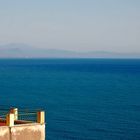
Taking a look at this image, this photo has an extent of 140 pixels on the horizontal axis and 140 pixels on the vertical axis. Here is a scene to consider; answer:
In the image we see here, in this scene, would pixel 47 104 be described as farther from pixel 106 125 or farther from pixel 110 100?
pixel 106 125

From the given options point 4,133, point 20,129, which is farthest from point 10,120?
point 20,129

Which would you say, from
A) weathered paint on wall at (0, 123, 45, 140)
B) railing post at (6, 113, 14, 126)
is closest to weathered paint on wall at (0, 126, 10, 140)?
weathered paint on wall at (0, 123, 45, 140)

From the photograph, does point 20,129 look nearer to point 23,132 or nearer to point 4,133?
point 23,132

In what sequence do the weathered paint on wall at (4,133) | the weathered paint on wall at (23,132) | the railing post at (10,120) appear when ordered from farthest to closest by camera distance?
1. the railing post at (10,120)
2. the weathered paint on wall at (23,132)
3. the weathered paint on wall at (4,133)

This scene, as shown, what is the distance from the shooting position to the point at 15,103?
286ft

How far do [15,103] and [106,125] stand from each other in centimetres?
2576

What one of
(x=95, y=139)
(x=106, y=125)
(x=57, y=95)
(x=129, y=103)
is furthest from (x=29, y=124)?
(x=57, y=95)

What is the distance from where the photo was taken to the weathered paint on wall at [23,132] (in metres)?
28.0

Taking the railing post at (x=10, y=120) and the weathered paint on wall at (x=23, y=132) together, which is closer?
the weathered paint on wall at (x=23, y=132)

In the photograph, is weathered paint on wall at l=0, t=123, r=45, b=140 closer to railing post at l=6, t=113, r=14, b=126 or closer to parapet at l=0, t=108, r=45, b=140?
parapet at l=0, t=108, r=45, b=140

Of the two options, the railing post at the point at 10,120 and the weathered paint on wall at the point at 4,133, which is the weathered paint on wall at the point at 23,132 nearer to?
the weathered paint on wall at the point at 4,133

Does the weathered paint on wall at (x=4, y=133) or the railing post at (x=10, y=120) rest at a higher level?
the railing post at (x=10, y=120)

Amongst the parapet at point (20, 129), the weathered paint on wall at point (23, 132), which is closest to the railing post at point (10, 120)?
the parapet at point (20, 129)

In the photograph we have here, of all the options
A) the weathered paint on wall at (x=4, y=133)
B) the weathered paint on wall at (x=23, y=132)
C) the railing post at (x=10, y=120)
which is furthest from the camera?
the railing post at (x=10, y=120)
